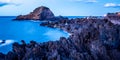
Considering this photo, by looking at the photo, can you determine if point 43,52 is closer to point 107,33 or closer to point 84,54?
point 84,54

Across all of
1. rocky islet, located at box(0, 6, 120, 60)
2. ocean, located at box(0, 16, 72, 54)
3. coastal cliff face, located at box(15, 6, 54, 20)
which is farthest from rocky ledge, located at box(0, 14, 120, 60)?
coastal cliff face, located at box(15, 6, 54, 20)

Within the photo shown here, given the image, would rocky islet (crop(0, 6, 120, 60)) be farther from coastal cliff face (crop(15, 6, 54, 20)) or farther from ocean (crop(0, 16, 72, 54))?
coastal cliff face (crop(15, 6, 54, 20))

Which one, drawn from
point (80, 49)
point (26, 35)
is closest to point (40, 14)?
point (26, 35)

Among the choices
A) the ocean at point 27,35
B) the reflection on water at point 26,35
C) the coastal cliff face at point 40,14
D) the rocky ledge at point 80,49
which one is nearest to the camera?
the rocky ledge at point 80,49

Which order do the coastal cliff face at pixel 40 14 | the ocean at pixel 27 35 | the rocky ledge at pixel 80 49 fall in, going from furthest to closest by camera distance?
1. the coastal cliff face at pixel 40 14
2. the ocean at pixel 27 35
3. the rocky ledge at pixel 80 49

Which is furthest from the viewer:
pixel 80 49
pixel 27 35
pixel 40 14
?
pixel 40 14

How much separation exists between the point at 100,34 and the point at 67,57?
15.5ft

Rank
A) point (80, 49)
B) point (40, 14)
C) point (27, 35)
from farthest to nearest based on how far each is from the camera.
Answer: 1. point (40, 14)
2. point (27, 35)
3. point (80, 49)

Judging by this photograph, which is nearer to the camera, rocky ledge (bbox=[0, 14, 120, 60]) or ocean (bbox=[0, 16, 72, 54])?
rocky ledge (bbox=[0, 14, 120, 60])

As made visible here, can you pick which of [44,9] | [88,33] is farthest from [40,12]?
[88,33]

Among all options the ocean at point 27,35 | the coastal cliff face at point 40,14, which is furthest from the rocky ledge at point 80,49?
the coastal cliff face at point 40,14

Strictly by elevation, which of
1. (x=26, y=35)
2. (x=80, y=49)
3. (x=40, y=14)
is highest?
(x=80, y=49)

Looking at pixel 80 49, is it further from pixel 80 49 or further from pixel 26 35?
pixel 26 35

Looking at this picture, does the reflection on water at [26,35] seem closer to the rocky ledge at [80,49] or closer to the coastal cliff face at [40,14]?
the rocky ledge at [80,49]
